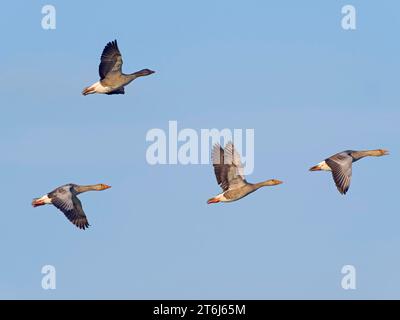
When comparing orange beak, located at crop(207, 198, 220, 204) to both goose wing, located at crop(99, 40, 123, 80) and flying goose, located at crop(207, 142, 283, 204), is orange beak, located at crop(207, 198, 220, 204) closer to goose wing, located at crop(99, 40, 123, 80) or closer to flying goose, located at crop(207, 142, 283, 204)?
flying goose, located at crop(207, 142, 283, 204)

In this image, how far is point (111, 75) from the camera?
4406cm

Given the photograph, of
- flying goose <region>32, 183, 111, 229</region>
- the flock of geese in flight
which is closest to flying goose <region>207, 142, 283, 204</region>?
the flock of geese in flight

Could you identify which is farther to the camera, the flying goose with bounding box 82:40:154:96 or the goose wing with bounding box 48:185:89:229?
the flying goose with bounding box 82:40:154:96

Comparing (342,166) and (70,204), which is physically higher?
(342,166)

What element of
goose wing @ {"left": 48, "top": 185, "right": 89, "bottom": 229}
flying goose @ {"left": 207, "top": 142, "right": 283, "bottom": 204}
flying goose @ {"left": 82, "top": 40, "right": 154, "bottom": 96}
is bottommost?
goose wing @ {"left": 48, "top": 185, "right": 89, "bottom": 229}

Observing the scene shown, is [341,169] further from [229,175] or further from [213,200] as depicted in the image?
[213,200]

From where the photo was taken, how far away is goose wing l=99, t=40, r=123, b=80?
43531mm

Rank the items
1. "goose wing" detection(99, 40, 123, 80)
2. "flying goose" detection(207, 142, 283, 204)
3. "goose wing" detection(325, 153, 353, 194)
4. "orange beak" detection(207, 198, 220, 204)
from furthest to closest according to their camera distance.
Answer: "goose wing" detection(99, 40, 123, 80)
"orange beak" detection(207, 198, 220, 204)
"flying goose" detection(207, 142, 283, 204)
"goose wing" detection(325, 153, 353, 194)

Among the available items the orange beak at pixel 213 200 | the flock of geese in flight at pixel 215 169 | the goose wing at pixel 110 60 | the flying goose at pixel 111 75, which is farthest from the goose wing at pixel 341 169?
the goose wing at pixel 110 60

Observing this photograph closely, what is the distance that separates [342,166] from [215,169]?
3.44m

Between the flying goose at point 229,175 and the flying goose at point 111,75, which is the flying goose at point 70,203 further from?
the flying goose at point 229,175

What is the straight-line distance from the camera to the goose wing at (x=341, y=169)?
4191cm

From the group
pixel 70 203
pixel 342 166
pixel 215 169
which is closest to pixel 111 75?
pixel 70 203
